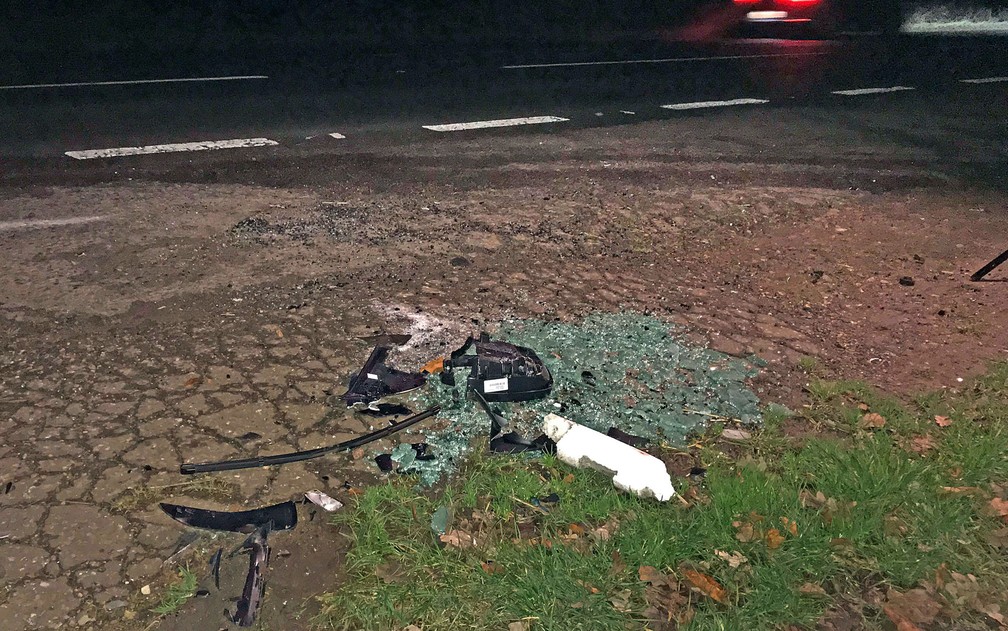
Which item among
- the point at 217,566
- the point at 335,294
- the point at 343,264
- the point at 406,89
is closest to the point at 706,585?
the point at 217,566

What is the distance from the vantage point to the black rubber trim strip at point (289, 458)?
2.90 m

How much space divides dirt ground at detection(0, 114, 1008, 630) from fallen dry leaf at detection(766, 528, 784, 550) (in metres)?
1.02

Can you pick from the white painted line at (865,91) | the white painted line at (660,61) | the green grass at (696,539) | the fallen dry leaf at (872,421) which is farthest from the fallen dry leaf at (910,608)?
the white painted line at (660,61)

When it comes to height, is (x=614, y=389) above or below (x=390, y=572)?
above

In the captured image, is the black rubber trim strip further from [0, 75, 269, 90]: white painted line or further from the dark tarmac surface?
[0, 75, 269, 90]: white painted line

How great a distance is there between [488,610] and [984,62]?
15724 millimetres

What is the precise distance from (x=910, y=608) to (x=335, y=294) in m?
3.06

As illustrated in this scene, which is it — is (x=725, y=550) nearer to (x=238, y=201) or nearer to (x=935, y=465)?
(x=935, y=465)

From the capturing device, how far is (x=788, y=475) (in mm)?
2979

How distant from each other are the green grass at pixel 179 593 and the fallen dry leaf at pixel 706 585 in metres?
1.56

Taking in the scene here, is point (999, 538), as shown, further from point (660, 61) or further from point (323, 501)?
point (660, 61)

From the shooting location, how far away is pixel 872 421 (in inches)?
131

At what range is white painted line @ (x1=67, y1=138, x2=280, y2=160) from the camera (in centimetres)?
646

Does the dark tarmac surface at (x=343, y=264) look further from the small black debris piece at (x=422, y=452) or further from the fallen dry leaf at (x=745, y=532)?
the fallen dry leaf at (x=745, y=532)
